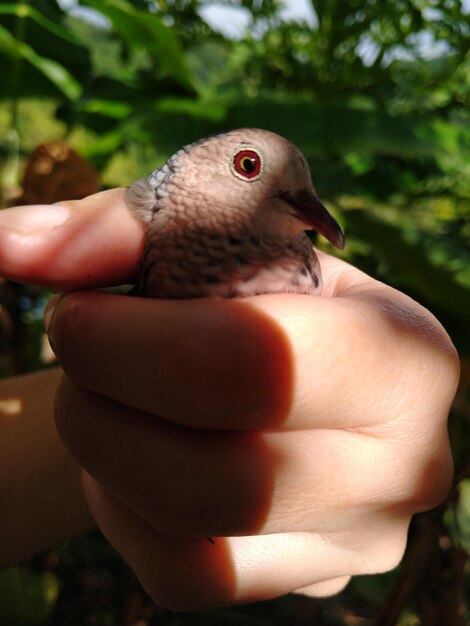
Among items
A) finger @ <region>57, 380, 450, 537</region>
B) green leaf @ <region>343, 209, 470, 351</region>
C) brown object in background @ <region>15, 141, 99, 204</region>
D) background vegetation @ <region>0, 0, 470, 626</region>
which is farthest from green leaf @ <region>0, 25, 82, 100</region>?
finger @ <region>57, 380, 450, 537</region>

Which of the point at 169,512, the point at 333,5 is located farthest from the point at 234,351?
the point at 333,5

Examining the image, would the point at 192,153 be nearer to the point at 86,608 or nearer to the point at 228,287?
the point at 228,287

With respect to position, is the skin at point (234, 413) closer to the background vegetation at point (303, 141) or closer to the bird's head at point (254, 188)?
the bird's head at point (254, 188)

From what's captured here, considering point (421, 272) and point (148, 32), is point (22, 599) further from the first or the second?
point (148, 32)

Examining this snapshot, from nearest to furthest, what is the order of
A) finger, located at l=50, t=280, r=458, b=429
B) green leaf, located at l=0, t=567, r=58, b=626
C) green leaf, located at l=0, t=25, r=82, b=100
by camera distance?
finger, located at l=50, t=280, r=458, b=429, green leaf, located at l=0, t=567, r=58, b=626, green leaf, located at l=0, t=25, r=82, b=100

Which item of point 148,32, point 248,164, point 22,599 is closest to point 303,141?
point 148,32

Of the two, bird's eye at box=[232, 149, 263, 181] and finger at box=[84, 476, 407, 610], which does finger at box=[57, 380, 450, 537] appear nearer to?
finger at box=[84, 476, 407, 610]
